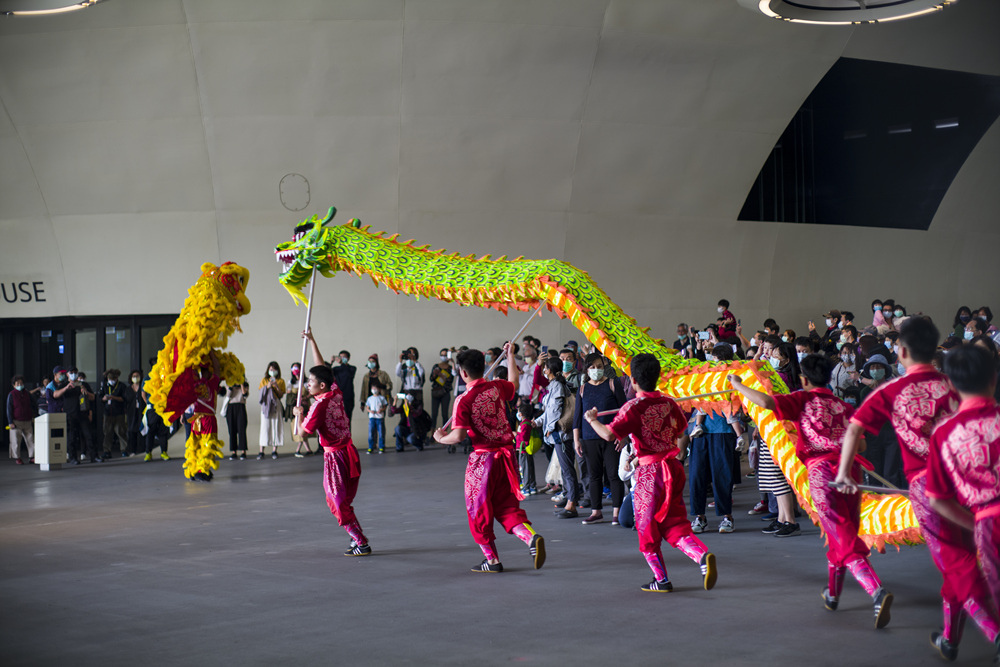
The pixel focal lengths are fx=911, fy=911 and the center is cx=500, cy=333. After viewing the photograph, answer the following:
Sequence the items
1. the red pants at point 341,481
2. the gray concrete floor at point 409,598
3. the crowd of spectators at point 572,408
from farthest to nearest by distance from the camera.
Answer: the crowd of spectators at point 572,408 < the red pants at point 341,481 < the gray concrete floor at point 409,598

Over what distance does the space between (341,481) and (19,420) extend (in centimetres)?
1154

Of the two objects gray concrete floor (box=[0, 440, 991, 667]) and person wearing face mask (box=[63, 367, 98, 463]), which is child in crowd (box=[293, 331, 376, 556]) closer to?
gray concrete floor (box=[0, 440, 991, 667])

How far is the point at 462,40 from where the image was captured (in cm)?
1525

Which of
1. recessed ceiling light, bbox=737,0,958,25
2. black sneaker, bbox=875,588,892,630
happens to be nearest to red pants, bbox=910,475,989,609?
black sneaker, bbox=875,588,892,630

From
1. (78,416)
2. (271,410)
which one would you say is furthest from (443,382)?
(78,416)

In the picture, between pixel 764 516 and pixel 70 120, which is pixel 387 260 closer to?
pixel 764 516

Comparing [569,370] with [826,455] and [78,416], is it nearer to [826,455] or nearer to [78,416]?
[826,455]

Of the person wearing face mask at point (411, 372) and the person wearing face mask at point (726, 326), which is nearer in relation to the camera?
the person wearing face mask at point (726, 326)

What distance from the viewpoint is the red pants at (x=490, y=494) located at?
273 inches

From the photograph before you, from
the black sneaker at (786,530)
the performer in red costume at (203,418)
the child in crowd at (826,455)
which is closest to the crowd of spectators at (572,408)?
the black sneaker at (786,530)

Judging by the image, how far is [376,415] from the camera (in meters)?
16.6

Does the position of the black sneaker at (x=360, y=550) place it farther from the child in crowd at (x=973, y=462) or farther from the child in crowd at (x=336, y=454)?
the child in crowd at (x=973, y=462)

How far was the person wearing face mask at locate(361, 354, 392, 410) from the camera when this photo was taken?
16562mm

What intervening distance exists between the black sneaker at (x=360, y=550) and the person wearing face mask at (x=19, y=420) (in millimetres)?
11340
